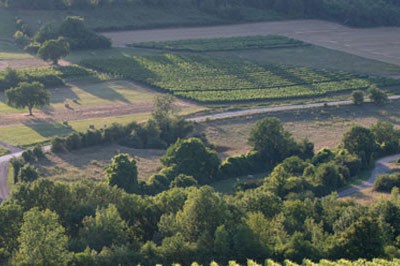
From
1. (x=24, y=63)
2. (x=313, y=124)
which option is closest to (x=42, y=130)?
(x=313, y=124)

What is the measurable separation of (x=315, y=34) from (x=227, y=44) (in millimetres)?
26421

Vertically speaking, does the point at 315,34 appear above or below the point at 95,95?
above

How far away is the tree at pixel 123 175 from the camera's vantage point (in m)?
88.9

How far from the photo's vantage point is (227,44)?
170m

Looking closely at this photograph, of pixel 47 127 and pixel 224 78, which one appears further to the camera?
pixel 224 78

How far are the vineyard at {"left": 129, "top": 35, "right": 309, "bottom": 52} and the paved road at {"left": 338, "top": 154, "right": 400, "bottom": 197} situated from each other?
227ft

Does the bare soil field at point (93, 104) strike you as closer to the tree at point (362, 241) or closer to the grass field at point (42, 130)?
the grass field at point (42, 130)

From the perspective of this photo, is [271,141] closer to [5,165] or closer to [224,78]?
[5,165]

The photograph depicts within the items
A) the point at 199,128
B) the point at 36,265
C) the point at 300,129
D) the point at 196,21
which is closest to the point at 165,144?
the point at 199,128

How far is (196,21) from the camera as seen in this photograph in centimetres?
18850

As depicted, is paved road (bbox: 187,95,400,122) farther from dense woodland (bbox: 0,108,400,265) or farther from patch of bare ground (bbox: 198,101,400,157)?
dense woodland (bbox: 0,108,400,265)

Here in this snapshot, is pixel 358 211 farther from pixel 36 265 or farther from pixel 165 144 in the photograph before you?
pixel 165 144

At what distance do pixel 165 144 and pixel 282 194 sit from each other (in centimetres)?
2605

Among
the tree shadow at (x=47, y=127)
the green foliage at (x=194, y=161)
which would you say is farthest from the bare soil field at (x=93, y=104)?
the green foliage at (x=194, y=161)
